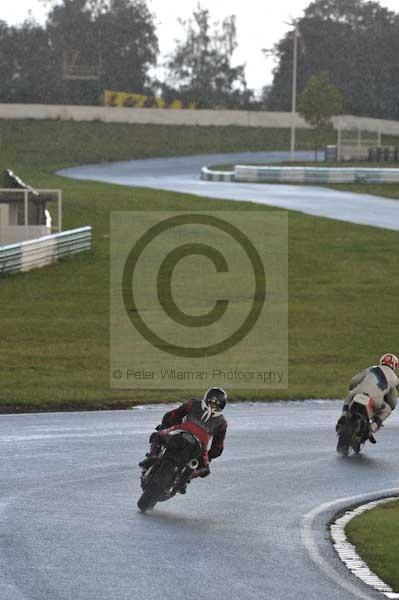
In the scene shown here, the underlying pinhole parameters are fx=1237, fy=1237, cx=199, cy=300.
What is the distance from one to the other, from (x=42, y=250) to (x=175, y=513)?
22.7 meters

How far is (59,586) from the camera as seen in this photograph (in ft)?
28.0

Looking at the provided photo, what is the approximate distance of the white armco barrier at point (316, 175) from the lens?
57.9 m

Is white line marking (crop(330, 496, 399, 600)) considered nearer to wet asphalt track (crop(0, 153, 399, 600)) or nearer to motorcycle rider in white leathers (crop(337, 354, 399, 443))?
wet asphalt track (crop(0, 153, 399, 600))

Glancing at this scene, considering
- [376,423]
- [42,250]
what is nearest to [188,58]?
[42,250]

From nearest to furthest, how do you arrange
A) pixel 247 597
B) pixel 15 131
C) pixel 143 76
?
pixel 247 597, pixel 15 131, pixel 143 76

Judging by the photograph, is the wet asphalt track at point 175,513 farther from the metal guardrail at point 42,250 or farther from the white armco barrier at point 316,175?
the white armco barrier at point 316,175

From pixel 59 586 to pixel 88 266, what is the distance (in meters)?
25.5

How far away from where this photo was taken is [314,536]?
1065cm

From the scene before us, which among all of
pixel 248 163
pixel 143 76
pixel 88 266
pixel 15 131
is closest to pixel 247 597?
pixel 88 266

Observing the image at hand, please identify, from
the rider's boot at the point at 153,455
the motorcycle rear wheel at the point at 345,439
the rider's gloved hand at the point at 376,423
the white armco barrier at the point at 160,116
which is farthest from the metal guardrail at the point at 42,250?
the white armco barrier at the point at 160,116

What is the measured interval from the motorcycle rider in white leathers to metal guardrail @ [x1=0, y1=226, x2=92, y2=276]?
18330 mm

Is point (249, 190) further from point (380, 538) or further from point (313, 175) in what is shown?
point (380, 538)

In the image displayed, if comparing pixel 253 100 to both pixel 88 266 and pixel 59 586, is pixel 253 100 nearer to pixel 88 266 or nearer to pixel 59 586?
pixel 88 266

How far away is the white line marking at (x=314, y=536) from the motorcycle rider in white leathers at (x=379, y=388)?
178cm
